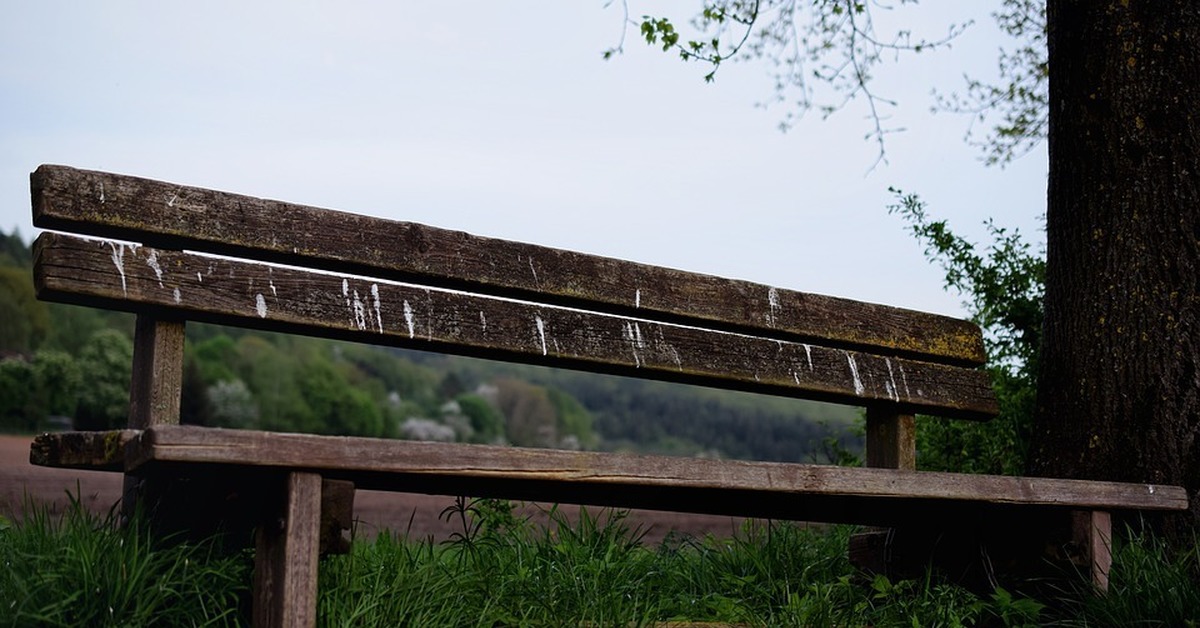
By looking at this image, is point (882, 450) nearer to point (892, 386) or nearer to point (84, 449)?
point (892, 386)

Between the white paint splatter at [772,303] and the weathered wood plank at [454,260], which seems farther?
the white paint splatter at [772,303]

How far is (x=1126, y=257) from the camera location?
157 inches

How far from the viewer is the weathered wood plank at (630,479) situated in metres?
2.12

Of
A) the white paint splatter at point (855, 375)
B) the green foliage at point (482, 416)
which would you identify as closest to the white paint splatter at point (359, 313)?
the white paint splatter at point (855, 375)

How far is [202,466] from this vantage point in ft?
7.79

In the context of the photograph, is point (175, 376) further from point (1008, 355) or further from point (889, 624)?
point (1008, 355)

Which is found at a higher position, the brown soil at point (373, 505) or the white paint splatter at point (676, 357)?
the white paint splatter at point (676, 357)

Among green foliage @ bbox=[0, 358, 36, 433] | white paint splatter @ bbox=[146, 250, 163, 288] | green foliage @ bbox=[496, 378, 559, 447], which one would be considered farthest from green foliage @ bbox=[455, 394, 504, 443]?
white paint splatter @ bbox=[146, 250, 163, 288]

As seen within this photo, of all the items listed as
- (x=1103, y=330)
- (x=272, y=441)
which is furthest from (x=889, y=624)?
(x=272, y=441)

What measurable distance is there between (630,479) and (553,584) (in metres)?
0.71

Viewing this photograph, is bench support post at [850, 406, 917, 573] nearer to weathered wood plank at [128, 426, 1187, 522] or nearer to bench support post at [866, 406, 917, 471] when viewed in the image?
bench support post at [866, 406, 917, 471]

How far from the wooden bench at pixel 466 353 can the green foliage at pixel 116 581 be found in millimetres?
129

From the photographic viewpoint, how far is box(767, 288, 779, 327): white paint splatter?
373cm

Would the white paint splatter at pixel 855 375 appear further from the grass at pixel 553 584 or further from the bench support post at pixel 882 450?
the grass at pixel 553 584
